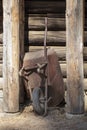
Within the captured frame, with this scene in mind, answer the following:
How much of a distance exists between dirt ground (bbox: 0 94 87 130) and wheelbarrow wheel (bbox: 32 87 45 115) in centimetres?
12

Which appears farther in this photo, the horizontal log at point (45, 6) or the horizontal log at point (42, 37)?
the horizontal log at point (45, 6)

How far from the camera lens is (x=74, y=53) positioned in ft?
21.7

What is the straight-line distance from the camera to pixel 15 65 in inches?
270

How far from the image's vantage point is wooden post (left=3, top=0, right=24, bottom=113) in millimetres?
6777

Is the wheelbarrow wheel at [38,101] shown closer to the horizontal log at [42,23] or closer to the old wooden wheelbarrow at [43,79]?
the old wooden wheelbarrow at [43,79]

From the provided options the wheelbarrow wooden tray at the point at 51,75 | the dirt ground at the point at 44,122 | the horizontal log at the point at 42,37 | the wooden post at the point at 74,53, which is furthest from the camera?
the horizontal log at the point at 42,37

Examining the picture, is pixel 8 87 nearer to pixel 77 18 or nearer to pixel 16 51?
pixel 16 51

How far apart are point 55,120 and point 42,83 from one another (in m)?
0.74

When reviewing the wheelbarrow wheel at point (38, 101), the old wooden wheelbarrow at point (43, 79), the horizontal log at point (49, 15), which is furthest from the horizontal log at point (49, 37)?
the wheelbarrow wheel at point (38, 101)

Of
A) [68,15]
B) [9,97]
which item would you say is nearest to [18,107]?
[9,97]

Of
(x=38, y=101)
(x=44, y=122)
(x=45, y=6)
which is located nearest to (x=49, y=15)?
(x=45, y=6)

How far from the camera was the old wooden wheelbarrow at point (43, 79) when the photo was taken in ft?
22.5

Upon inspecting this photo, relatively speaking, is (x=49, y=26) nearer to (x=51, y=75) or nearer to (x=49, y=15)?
(x=49, y=15)

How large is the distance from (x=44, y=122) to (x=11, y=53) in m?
1.25
